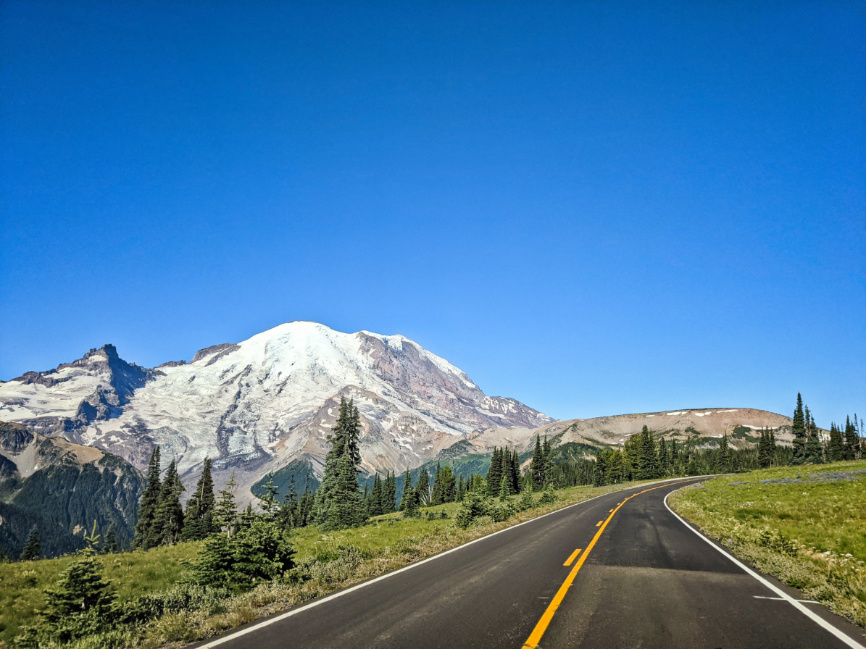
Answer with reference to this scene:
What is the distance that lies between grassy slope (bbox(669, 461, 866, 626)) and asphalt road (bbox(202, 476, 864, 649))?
84 centimetres

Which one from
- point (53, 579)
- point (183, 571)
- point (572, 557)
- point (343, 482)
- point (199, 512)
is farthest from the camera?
point (199, 512)

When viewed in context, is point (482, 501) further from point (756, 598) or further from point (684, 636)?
point (684, 636)

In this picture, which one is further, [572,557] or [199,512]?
[199,512]

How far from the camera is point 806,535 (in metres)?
15.9

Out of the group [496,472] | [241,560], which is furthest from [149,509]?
Result: [241,560]

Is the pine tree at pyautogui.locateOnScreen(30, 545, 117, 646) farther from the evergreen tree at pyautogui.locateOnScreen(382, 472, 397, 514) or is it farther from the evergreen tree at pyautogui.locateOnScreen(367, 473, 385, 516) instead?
the evergreen tree at pyautogui.locateOnScreen(382, 472, 397, 514)

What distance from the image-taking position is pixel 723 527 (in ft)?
63.2

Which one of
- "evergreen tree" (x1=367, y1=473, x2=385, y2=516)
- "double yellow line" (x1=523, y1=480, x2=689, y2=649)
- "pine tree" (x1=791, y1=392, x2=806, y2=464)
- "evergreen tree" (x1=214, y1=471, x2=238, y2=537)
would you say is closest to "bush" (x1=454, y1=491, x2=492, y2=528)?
"double yellow line" (x1=523, y1=480, x2=689, y2=649)

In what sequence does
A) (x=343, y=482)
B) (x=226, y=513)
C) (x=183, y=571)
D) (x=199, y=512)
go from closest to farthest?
(x=226, y=513), (x=183, y=571), (x=343, y=482), (x=199, y=512)

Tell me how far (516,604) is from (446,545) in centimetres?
874

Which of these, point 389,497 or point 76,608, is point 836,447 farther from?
point 76,608

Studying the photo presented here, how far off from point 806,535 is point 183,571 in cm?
2117

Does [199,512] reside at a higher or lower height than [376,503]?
higher

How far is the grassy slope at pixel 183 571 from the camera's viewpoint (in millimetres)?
8328
